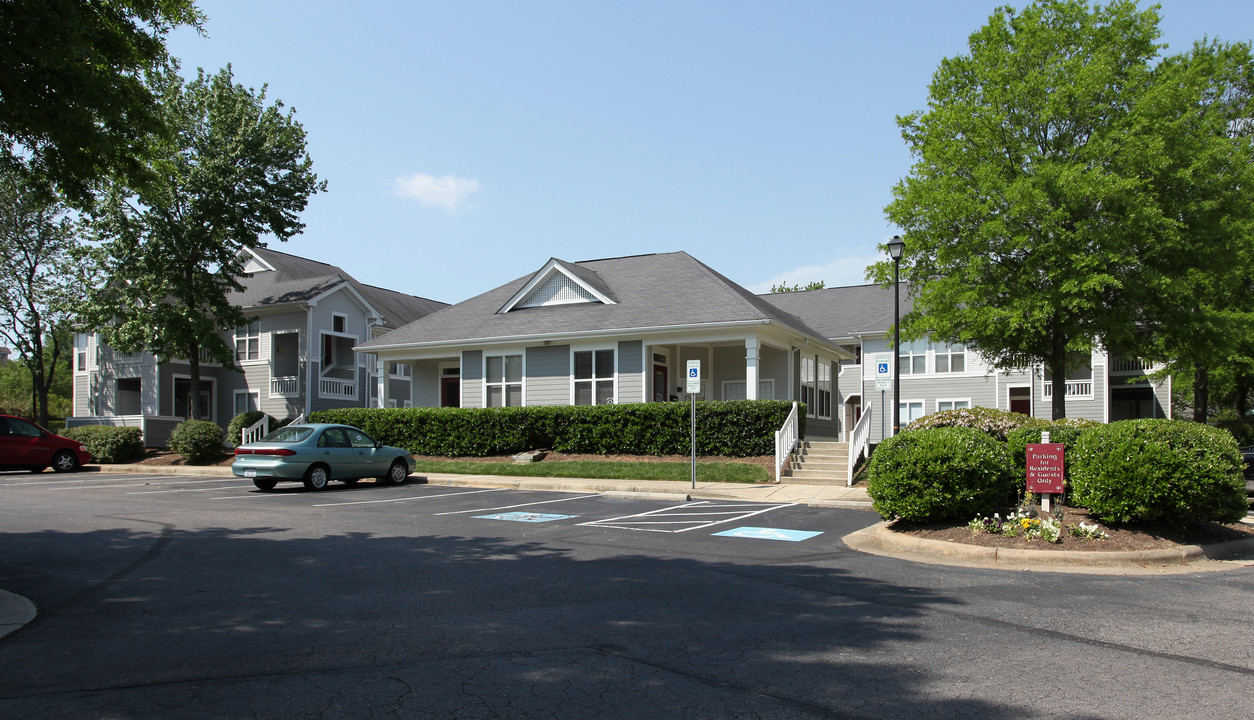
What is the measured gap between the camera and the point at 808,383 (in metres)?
28.1

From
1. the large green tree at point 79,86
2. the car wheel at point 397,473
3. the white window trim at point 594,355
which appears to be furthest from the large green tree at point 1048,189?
the large green tree at point 79,86

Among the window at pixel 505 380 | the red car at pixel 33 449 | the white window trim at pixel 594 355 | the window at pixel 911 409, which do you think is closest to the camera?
the red car at pixel 33 449

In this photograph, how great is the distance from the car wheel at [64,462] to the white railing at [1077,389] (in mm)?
35596

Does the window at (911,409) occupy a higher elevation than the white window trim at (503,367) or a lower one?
lower

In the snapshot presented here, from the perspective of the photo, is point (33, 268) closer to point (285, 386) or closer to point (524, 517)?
point (285, 386)

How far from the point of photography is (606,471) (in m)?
21.0

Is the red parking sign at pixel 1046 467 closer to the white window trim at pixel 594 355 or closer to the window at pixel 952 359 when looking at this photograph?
the white window trim at pixel 594 355

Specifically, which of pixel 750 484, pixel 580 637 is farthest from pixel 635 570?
pixel 750 484

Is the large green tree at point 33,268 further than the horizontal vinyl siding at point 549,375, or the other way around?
the large green tree at point 33,268

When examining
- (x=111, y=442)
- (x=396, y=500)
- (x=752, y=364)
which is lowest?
(x=396, y=500)

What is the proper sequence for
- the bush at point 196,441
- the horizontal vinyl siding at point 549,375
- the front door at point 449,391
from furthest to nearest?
the front door at point 449,391 < the bush at point 196,441 < the horizontal vinyl siding at point 549,375

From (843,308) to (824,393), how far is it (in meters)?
10.6

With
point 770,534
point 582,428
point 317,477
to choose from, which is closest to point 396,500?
point 317,477

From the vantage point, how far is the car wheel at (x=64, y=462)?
84.2ft
